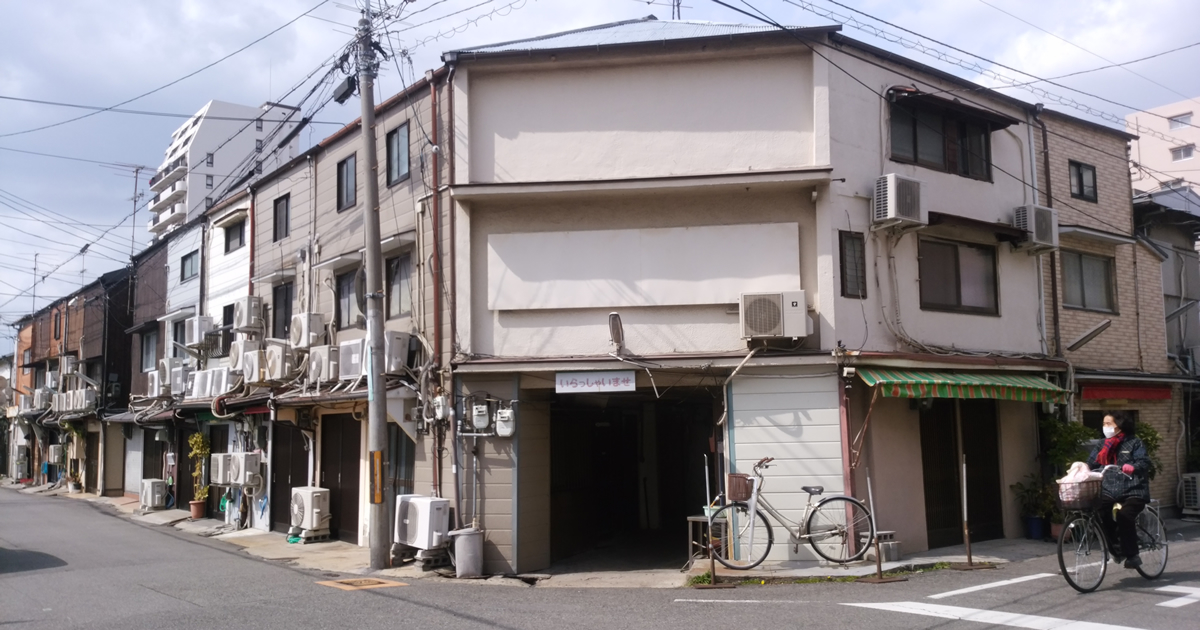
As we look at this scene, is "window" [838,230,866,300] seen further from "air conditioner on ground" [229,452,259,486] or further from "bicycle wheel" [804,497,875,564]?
"air conditioner on ground" [229,452,259,486]

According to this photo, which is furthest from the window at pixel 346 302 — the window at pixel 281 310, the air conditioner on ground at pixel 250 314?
the air conditioner on ground at pixel 250 314

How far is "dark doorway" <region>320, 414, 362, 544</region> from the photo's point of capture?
16922 millimetres

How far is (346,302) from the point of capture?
17.5m

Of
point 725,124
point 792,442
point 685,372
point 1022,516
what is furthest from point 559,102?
point 1022,516

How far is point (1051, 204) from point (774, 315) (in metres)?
7.39

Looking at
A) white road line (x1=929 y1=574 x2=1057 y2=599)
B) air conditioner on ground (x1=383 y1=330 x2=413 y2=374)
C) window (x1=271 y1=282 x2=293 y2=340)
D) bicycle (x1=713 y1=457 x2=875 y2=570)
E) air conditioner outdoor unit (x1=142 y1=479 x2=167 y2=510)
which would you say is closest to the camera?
white road line (x1=929 y1=574 x2=1057 y2=599)

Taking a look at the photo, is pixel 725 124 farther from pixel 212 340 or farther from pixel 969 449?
pixel 212 340

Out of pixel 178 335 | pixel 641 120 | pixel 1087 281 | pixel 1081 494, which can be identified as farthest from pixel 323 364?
pixel 1087 281

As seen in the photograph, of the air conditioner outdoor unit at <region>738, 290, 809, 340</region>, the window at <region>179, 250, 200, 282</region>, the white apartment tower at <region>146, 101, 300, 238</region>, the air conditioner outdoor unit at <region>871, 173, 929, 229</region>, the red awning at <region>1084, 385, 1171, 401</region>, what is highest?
the white apartment tower at <region>146, 101, 300, 238</region>

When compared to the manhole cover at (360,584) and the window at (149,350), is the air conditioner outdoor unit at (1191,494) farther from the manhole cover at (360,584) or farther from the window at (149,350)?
the window at (149,350)

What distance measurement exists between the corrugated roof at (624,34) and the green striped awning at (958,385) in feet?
17.3

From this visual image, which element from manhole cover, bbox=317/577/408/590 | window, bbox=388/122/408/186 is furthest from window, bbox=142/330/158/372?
manhole cover, bbox=317/577/408/590

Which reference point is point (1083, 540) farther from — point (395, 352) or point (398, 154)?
point (398, 154)

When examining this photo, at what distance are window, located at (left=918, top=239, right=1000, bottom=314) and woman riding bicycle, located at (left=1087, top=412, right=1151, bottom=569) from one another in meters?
4.81
